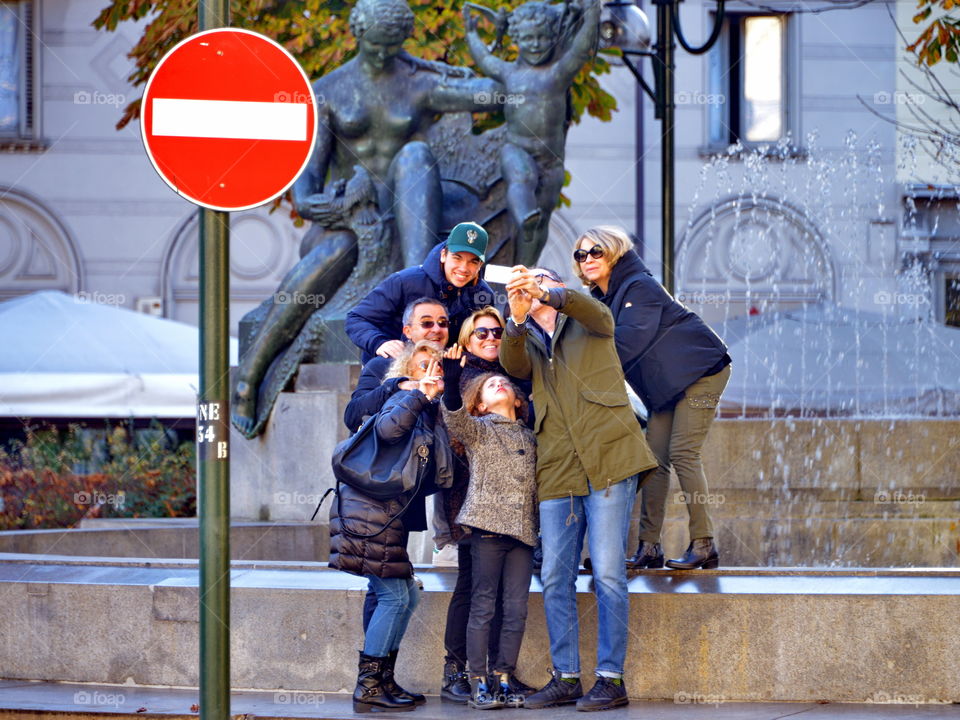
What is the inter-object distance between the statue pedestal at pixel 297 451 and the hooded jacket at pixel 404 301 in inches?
104

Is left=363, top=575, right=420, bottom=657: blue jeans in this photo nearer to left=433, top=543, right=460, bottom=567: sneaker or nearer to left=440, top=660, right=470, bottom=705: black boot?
left=440, top=660, right=470, bottom=705: black boot

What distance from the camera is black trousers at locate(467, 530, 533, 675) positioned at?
6.00m

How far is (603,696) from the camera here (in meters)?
5.99

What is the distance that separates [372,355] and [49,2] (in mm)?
20600

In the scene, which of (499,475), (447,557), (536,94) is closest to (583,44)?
(536,94)

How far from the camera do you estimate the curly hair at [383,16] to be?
32.6ft

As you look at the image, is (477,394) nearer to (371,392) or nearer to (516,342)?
(516,342)

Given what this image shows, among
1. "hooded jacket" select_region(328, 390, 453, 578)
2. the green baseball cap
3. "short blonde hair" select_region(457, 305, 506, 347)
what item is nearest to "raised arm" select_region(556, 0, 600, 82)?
the green baseball cap

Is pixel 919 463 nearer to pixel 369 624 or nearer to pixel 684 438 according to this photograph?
pixel 684 438

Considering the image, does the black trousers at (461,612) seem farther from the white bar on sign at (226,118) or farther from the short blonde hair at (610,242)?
the white bar on sign at (226,118)

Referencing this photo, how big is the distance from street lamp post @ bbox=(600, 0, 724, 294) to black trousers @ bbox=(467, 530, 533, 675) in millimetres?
6234

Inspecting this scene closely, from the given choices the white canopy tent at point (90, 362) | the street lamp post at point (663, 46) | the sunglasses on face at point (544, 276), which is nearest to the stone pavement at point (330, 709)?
the sunglasses on face at point (544, 276)

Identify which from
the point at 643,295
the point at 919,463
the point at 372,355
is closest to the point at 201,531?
the point at 372,355

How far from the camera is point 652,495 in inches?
270
